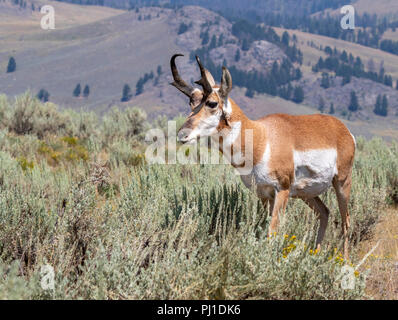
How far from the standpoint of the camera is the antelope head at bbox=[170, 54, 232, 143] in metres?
4.02

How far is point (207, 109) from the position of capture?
4102mm

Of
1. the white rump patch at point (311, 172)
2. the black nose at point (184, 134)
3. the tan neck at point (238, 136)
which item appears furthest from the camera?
the white rump patch at point (311, 172)

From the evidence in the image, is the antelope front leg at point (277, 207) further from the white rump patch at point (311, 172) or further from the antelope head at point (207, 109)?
the antelope head at point (207, 109)

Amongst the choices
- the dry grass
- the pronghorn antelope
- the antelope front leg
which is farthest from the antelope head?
the dry grass

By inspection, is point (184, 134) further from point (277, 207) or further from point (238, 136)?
point (277, 207)

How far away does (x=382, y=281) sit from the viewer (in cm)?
408

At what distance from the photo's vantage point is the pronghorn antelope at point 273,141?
410cm

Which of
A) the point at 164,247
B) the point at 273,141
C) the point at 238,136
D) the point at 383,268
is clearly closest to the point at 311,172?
the point at 273,141

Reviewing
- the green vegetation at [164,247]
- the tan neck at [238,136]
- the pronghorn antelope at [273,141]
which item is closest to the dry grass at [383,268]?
the green vegetation at [164,247]

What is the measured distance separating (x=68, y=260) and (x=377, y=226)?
4558 mm

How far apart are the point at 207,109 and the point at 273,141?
720mm

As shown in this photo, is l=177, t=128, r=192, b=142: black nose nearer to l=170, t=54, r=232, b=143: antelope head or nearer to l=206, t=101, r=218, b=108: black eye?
l=170, t=54, r=232, b=143: antelope head
